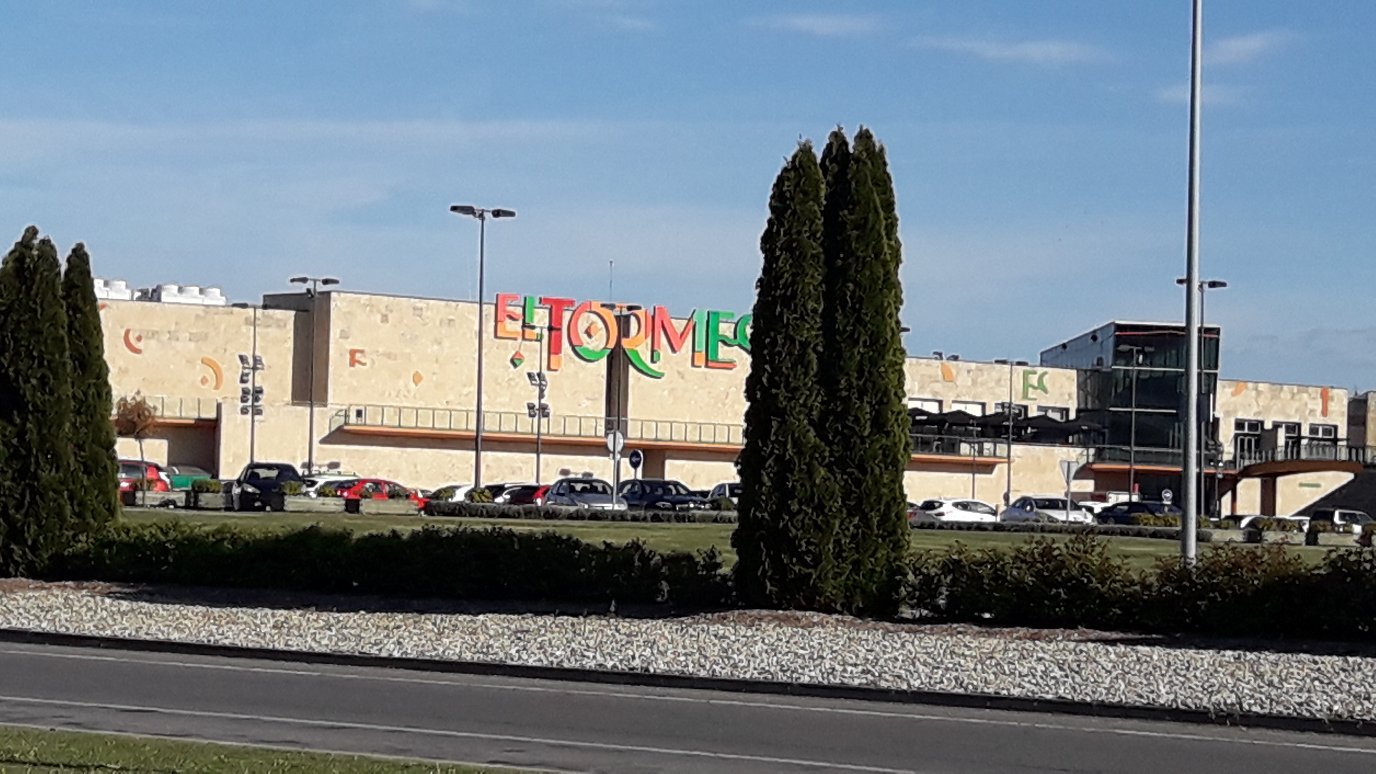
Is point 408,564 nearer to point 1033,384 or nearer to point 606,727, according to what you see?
point 606,727

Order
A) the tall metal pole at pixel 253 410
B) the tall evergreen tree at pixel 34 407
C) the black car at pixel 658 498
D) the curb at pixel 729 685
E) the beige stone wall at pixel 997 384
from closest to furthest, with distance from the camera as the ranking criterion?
the curb at pixel 729 685
the tall evergreen tree at pixel 34 407
the black car at pixel 658 498
the tall metal pole at pixel 253 410
the beige stone wall at pixel 997 384

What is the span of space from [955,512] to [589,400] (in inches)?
1177

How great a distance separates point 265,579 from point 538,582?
14.2ft

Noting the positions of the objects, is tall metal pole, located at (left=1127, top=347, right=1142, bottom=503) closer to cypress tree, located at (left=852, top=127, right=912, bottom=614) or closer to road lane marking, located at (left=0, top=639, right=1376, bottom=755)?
cypress tree, located at (left=852, top=127, right=912, bottom=614)

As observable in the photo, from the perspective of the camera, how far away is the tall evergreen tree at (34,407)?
91.2 ft

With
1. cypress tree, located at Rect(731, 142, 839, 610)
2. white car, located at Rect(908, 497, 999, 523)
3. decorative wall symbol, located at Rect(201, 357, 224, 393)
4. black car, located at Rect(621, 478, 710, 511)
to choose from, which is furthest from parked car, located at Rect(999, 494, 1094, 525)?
cypress tree, located at Rect(731, 142, 839, 610)

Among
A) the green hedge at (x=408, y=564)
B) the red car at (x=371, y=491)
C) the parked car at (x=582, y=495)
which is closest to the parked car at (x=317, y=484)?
the red car at (x=371, y=491)

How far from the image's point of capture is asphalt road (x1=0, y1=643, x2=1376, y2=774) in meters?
13.2

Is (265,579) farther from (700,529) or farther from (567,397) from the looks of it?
(567,397)

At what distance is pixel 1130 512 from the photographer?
6725 centimetres

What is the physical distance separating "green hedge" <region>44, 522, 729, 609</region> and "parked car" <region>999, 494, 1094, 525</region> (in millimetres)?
39196

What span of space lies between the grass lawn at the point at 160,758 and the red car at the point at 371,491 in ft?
151

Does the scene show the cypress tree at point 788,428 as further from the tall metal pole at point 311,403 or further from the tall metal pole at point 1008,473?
the tall metal pole at point 1008,473

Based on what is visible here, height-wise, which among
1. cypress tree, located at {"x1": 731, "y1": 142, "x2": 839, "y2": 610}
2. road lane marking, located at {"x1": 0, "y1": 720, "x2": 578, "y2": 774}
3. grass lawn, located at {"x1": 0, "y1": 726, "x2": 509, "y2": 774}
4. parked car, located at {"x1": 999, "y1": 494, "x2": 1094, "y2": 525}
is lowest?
parked car, located at {"x1": 999, "y1": 494, "x2": 1094, "y2": 525}
